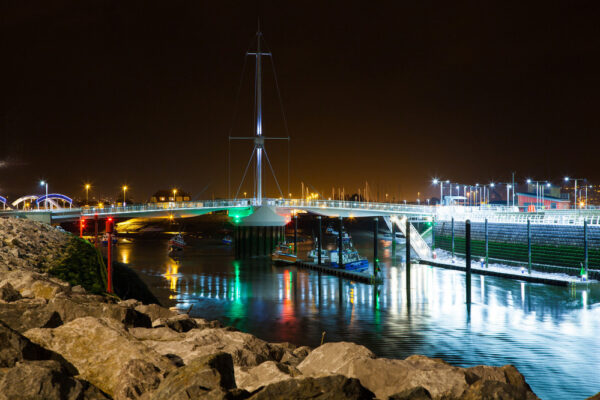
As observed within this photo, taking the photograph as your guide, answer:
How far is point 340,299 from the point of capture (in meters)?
35.4

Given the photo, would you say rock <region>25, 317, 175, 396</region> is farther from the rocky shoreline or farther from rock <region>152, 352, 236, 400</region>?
rock <region>152, 352, 236, 400</region>

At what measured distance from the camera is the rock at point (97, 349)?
8266 millimetres

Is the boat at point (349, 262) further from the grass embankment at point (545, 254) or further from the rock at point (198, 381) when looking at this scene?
the rock at point (198, 381)

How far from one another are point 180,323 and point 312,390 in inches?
266

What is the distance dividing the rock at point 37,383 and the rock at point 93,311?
336 centimetres

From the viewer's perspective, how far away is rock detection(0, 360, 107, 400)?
665cm

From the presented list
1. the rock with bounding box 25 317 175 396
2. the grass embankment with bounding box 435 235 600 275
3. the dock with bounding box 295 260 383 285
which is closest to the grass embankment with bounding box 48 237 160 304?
the rock with bounding box 25 317 175 396

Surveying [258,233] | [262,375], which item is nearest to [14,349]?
[262,375]

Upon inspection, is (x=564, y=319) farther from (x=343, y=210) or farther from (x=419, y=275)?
(x=343, y=210)

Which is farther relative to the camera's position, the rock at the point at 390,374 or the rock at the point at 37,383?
the rock at the point at 390,374

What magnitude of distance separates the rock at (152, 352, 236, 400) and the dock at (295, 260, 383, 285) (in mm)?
34483

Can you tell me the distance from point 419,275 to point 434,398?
131 feet

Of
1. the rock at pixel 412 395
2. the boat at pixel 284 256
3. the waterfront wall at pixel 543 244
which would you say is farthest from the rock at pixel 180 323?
the boat at pixel 284 256

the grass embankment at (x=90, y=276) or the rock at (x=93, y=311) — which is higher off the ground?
the rock at (x=93, y=311)
